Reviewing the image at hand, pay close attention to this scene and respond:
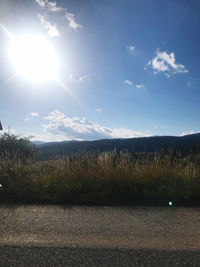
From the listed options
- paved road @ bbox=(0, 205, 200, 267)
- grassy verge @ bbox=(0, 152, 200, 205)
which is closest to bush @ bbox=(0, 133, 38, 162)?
grassy verge @ bbox=(0, 152, 200, 205)

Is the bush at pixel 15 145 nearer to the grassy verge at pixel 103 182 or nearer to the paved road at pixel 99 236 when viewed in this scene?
the grassy verge at pixel 103 182

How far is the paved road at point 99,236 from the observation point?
1893 mm

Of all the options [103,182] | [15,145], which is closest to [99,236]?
[103,182]

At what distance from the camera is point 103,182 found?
4.38m

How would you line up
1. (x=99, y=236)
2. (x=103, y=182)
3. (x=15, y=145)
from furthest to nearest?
(x=15, y=145)
(x=103, y=182)
(x=99, y=236)

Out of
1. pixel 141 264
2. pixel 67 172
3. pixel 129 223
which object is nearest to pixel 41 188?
pixel 67 172

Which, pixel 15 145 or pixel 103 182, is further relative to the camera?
pixel 15 145

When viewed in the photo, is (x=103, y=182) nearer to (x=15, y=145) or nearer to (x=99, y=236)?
(x=99, y=236)

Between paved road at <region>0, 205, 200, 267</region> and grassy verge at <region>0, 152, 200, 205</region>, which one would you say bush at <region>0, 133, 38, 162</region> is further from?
paved road at <region>0, 205, 200, 267</region>

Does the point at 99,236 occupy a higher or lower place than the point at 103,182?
lower

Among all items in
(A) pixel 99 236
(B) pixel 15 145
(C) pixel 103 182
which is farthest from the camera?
(B) pixel 15 145

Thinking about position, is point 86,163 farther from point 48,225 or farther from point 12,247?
point 12,247

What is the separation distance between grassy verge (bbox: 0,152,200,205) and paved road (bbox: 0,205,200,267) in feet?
1.38

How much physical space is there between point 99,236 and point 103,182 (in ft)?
6.75
